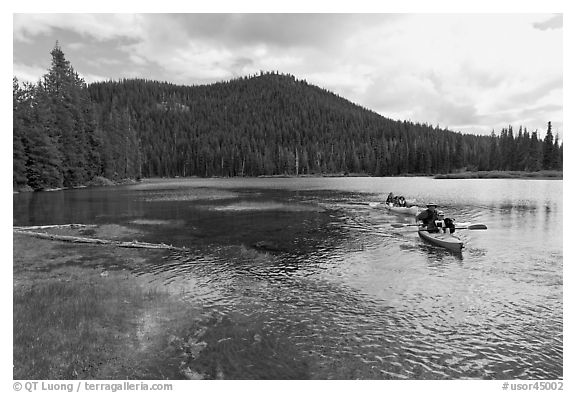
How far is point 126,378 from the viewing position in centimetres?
1021

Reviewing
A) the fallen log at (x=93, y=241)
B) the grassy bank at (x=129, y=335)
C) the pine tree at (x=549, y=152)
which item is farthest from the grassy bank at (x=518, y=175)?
the grassy bank at (x=129, y=335)

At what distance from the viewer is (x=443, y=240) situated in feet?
90.6

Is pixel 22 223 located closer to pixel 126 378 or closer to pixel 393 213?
pixel 126 378

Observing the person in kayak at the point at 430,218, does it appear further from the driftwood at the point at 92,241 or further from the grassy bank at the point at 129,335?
the grassy bank at the point at 129,335

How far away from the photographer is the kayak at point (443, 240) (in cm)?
2647

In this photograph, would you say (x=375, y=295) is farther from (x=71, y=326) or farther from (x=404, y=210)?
(x=404, y=210)

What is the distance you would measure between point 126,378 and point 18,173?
75.2m

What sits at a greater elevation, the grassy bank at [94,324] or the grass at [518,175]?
the grass at [518,175]

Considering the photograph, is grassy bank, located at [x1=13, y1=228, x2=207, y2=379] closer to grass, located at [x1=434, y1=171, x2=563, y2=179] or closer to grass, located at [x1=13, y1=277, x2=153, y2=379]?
grass, located at [x1=13, y1=277, x2=153, y2=379]

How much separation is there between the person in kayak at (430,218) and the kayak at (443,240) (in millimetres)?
633

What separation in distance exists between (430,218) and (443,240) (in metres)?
5.62

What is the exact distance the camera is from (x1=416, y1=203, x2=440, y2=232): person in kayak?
31.0m

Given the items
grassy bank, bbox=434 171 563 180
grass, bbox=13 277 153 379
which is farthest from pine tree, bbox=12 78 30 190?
grassy bank, bbox=434 171 563 180

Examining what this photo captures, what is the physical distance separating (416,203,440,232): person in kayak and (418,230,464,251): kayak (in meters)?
0.63
